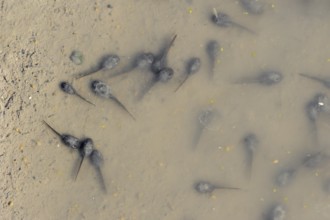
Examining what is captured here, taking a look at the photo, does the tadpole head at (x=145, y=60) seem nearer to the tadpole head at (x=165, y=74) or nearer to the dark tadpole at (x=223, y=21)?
the tadpole head at (x=165, y=74)

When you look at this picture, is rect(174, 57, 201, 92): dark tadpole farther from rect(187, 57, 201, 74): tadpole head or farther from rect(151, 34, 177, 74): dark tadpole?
rect(151, 34, 177, 74): dark tadpole

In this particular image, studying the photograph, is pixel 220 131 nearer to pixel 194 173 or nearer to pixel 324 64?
pixel 194 173

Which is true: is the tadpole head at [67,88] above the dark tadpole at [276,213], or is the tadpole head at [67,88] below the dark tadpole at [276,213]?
above

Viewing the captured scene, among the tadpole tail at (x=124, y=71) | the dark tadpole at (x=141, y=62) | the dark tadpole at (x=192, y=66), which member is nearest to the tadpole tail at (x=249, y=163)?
the dark tadpole at (x=192, y=66)

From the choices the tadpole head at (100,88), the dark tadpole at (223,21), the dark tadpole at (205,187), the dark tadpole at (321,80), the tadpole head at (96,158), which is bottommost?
the dark tadpole at (205,187)

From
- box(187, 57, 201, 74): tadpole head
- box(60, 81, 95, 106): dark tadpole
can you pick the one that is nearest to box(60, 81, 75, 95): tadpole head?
box(60, 81, 95, 106): dark tadpole

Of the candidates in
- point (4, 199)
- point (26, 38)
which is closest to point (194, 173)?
point (4, 199)
